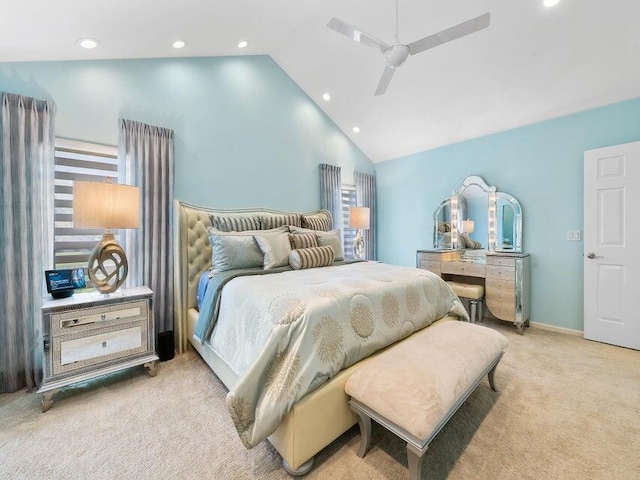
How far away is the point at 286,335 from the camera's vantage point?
4.90 feet

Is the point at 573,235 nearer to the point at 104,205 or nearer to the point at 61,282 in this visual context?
the point at 104,205

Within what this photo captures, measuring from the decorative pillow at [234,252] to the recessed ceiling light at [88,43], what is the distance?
6.20ft

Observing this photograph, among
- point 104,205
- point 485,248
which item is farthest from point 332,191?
point 104,205

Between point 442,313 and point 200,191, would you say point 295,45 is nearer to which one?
point 200,191

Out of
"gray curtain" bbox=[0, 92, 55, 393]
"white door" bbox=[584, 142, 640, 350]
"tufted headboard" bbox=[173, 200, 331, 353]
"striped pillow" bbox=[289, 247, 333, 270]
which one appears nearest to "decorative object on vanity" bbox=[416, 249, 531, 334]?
"white door" bbox=[584, 142, 640, 350]

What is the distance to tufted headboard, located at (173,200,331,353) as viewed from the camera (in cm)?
291

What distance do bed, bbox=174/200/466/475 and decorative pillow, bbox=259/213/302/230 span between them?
0.07 m

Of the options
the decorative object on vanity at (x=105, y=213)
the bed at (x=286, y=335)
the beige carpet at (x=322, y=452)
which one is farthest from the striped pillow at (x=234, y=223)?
the beige carpet at (x=322, y=452)

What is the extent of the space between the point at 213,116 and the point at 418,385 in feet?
11.5

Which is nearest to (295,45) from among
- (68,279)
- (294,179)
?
(294,179)

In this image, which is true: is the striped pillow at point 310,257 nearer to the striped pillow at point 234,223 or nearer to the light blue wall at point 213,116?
the striped pillow at point 234,223

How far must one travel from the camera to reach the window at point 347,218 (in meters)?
5.03

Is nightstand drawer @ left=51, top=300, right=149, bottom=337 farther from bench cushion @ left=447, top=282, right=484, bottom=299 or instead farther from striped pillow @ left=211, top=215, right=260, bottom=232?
bench cushion @ left=447, top=282, right=484, bottom=299

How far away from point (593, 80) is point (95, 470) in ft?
16.9
